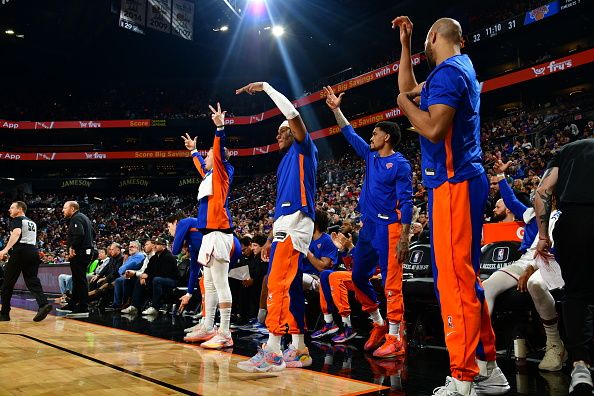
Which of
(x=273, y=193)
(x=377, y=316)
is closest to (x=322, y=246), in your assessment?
(x=377, y=316)

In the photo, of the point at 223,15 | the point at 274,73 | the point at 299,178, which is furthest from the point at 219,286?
the point at 274,73

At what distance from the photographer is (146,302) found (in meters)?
9.02

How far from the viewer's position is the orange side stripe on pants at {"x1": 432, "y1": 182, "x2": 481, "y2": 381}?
213 centimetres

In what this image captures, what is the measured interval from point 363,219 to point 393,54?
24.1m

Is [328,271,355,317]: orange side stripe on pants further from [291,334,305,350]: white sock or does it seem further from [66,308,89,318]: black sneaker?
[66,308,89,318]: black sneaker

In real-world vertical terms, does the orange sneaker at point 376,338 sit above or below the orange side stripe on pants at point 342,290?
below

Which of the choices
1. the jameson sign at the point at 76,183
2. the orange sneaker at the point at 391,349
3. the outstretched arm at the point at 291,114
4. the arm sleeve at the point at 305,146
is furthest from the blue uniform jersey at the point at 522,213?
the jameson sign at the point at 76,183

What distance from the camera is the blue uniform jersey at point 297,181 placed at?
3525mm

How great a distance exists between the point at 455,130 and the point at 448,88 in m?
0.21

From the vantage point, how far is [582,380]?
2.51m

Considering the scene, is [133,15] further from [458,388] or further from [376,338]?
[458,388]

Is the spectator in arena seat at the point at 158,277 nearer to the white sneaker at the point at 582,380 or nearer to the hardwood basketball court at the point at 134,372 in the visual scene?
the hardwood basketball court at the point at 134,372

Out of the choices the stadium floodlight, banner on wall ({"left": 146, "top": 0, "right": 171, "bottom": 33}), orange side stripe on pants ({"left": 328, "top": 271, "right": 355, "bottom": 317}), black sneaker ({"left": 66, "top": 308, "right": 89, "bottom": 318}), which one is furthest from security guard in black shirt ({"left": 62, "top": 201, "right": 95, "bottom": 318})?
the stadium floodlight

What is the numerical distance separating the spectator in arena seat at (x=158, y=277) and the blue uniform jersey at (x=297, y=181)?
4605 mm
